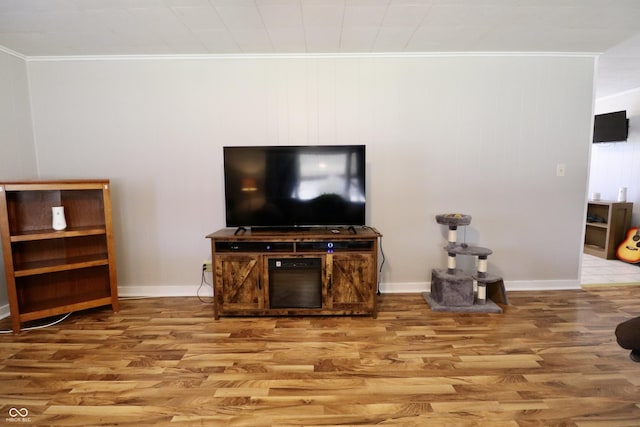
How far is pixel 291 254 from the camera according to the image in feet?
8.27

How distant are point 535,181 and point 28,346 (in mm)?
4643

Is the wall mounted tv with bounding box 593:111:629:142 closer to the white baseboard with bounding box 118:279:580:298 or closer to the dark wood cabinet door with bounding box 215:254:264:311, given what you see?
the white baseboard with bounding box 118:279:580:298

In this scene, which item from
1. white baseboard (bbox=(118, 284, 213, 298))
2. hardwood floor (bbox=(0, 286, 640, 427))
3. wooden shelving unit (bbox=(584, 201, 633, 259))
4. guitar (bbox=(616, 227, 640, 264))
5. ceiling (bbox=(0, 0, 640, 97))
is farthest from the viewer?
wooden shelving unit (bbox=(584, 201, 633, 259))

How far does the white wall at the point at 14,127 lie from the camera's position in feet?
8.62

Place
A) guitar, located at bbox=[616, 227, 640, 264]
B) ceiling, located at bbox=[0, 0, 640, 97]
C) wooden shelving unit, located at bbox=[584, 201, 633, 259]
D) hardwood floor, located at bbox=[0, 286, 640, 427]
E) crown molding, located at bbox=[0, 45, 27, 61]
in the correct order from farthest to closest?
wooden shelving unit, located at bbox=[584, 201, 633, 259], guitar, located at bbox=[616, 227, 640, 264], crown molding, located at bbox=[0, 45, 27, 61], ceiling, located at bbox=[0, 0, 640, 97], hardwood floor, located at bbox=[0, 286, 640, 427]

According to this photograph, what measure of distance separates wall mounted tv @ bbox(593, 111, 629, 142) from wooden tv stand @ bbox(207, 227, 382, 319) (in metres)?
4.19

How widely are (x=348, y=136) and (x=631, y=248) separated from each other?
13.9 feet

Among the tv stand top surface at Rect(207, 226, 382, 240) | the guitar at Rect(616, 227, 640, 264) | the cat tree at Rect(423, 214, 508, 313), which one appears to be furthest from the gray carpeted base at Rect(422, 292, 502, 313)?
the guitar at Rect(616, 227, 640, 264)

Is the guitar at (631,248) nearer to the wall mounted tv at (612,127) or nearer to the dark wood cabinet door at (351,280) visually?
the wall mounted tv at (612,127)

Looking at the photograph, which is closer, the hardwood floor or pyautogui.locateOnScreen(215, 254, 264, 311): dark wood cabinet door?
the hardwood floor

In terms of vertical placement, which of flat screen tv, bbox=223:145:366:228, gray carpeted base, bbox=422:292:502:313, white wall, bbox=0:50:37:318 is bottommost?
gray carpeted base, bbox=422:292:502:313

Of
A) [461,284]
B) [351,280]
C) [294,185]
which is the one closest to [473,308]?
[461,284]

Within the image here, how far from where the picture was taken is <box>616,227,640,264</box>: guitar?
391 centimetres

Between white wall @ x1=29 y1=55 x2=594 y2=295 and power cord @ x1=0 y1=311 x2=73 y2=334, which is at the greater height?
white wall @ x1=29 y1=55 x2=594 y2=295
